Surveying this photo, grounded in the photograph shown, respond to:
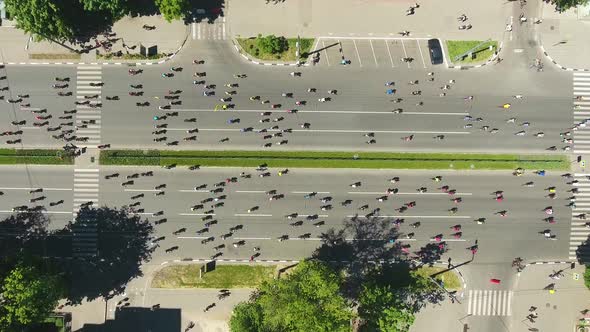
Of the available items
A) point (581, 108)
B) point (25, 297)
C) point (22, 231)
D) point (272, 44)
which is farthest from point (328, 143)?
point (22, 231)

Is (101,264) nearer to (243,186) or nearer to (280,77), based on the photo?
(243,186)

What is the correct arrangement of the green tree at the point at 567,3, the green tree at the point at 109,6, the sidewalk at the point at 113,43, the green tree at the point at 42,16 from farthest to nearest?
the sidewalk at the point at 113,43 < the green tree at the point at 567,3 < the green tree at the point at 109,6 < the green tree at the point at 42,16

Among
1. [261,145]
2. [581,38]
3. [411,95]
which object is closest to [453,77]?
[411,95]

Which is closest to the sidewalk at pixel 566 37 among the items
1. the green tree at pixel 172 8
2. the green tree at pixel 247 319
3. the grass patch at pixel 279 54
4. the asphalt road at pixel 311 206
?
the asphalt road at pixel 311 206

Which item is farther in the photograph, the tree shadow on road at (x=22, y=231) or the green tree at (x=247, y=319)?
the tree shadow on road at (x=22, y=231)

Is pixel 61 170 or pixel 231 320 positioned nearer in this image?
pixel 231 320

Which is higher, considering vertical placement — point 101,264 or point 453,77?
point 453,77

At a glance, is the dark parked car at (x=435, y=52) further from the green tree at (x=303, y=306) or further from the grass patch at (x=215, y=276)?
the grass patch at (x=215, y=276)
